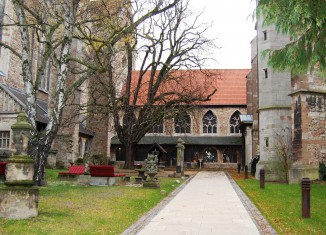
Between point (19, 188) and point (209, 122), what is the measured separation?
34.0 metres

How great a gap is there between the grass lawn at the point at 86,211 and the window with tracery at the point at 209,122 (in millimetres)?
27427

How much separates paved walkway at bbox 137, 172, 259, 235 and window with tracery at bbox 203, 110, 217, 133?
92.5 ft

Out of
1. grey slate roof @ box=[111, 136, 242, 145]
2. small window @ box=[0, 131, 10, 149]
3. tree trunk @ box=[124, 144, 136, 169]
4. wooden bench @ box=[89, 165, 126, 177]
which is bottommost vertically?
wooden bench @ box=[89, 165, 126, 177]

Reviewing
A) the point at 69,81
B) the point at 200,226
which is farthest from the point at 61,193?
the point at 69,81

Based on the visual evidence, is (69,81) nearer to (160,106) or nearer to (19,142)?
(160,106)

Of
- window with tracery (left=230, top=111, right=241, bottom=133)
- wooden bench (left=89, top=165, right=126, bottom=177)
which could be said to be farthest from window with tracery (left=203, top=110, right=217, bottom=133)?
wooden bench (left=89, top=165, right=126, bottom=177)

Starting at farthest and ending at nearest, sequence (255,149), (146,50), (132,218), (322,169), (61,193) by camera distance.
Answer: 1. (255,149)
2. (146,50)
3. (322,169)
4. (61,193)
5. (132,218)

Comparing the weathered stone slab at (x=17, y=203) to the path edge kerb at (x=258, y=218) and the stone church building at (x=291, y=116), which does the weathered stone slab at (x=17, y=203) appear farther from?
the stone church building at (x=291, y=116)

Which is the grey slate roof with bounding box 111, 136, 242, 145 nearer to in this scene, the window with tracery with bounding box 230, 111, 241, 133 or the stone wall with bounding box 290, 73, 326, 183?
the window with tracery with bounding box 230, 111, 241, 133

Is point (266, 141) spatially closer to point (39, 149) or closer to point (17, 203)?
point (39, 149)

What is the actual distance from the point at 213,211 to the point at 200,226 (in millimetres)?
2202

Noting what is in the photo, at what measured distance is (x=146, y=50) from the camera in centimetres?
2480

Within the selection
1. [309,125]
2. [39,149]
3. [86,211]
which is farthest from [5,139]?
[309,125]

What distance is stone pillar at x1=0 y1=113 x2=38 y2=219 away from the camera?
862 cm
